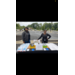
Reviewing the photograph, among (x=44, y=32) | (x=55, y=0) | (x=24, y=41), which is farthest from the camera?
(x=44, y=32)

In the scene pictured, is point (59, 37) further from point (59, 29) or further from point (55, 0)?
point (55, 0)

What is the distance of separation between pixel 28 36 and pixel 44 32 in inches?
28.6

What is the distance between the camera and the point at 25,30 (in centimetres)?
223

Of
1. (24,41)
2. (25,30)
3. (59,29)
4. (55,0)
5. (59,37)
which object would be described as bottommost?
(24,41)

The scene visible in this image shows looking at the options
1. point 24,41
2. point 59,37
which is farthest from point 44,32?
point 59,37

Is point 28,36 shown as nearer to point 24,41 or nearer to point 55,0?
point 24,41

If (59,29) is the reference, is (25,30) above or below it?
above

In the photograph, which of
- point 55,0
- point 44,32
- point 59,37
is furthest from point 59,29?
point 44,32

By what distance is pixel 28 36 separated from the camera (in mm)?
2250

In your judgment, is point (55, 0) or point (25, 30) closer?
point (55, 0)

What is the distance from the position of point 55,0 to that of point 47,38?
1.54 meters

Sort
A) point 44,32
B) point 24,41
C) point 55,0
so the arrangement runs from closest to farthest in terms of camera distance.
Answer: point 55,0 < point 24,41 < point 44,32

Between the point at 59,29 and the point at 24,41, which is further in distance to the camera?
the point at 24,41

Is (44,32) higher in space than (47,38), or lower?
higher
